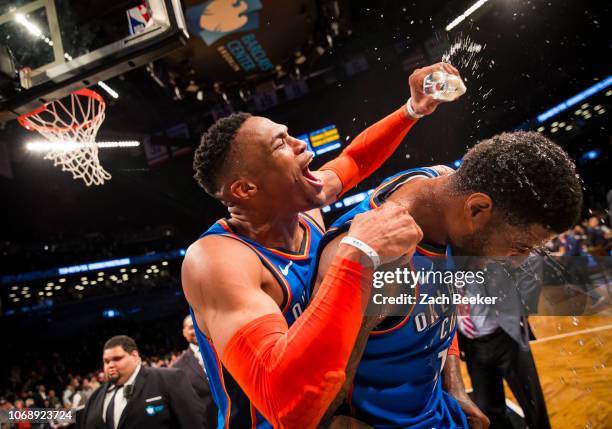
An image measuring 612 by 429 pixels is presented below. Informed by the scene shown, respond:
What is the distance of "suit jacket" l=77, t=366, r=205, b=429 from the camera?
12.0ft

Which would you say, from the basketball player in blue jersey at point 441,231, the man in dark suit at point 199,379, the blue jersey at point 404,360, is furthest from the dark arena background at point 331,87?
the man in dark suit at point 199,379

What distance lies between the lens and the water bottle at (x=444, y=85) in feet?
5.69

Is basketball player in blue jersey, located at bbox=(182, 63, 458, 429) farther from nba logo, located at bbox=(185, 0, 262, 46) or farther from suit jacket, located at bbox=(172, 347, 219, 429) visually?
nba logo, located at bbox=(185, 0, 262, 46)

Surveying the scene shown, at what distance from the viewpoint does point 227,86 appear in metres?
6.11

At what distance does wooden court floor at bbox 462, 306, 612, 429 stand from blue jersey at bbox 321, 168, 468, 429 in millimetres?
438

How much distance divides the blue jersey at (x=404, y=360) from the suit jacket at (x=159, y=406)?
270cm

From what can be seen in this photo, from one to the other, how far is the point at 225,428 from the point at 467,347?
265cm

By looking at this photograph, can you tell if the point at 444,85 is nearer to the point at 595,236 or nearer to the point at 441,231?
the point at 441,231

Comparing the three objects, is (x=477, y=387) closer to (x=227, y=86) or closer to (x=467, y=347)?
(x=467, y=347)

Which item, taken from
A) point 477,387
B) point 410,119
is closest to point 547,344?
point 477,387

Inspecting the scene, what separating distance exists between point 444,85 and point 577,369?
283 centimetres

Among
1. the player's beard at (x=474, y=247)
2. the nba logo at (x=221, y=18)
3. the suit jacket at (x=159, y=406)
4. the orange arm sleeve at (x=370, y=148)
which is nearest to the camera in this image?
the player's beard at (x=474, y=247)

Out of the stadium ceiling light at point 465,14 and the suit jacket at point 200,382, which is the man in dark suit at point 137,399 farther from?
the stadium ceiling light at point 465,14

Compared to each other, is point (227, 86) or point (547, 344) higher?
point (227, 86)
